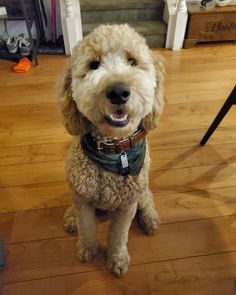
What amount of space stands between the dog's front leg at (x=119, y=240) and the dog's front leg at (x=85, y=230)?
70mm

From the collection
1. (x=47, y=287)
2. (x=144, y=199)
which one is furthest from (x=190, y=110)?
(x=47, y=287)

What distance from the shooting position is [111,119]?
0.70 metres

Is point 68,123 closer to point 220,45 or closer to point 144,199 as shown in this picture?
point 144,199

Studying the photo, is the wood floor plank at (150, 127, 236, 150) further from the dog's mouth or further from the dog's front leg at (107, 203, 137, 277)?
the dog's mouth

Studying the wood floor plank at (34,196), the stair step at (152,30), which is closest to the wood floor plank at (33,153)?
the wood floor plank at (34,196)

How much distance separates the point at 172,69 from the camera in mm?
2254

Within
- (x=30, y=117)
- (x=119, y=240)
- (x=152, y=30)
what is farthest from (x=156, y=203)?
(x=152, y=30)

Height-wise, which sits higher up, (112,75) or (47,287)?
(112,75)

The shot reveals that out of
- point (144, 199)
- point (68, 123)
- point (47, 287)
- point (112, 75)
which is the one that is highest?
point (112, 75)

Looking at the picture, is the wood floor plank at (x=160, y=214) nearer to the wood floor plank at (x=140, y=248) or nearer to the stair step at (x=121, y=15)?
the wood floor plank at (x=140, y=248)

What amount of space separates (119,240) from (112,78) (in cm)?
62

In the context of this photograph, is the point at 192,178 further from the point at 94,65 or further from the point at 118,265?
the point at 94,65

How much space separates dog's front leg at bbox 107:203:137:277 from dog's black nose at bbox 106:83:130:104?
42 cm

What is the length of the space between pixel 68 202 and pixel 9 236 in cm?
29
